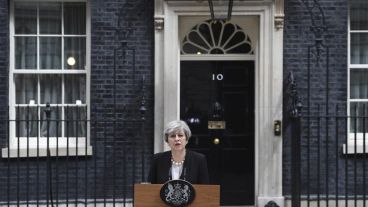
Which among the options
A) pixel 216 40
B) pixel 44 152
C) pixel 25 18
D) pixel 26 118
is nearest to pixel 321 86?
pixel 216 40

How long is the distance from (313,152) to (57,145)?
3.70m

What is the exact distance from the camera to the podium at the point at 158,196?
16.3 ft

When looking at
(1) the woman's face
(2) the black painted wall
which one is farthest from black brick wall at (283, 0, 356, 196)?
(1) the woman's face

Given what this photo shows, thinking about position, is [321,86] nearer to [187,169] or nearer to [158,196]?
[187,169]

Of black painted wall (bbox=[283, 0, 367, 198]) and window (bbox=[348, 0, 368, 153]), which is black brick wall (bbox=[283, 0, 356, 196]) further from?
window (bbox=[348, 0, 368, 153])

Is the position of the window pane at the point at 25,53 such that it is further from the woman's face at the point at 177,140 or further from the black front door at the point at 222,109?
the woman's face at the point at 177,140

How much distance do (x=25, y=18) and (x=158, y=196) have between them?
5.72 meters

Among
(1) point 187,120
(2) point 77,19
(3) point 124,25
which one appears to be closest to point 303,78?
(1) point 187,120

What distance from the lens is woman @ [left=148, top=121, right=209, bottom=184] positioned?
5125 millimetres

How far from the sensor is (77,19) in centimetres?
995

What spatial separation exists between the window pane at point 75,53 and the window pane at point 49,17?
0.30 metres

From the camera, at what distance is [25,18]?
9.91 metres

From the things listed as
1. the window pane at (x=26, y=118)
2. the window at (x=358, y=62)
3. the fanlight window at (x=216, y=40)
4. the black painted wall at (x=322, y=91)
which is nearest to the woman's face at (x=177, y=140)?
the black painted wall at (x=322, y=91)

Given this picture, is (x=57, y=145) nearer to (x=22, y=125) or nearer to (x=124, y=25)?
(x=22, y=125)
